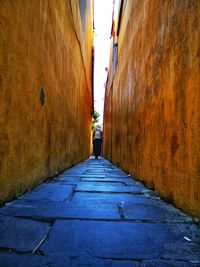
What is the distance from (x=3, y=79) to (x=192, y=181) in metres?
1.62

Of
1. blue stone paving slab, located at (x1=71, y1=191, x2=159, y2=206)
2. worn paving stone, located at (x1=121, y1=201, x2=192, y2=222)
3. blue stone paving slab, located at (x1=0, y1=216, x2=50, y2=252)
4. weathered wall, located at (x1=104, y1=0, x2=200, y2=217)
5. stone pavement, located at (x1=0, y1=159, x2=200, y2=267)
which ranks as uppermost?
weathered wall, located at (x1=104, y1=0, x2=200, y2=217)

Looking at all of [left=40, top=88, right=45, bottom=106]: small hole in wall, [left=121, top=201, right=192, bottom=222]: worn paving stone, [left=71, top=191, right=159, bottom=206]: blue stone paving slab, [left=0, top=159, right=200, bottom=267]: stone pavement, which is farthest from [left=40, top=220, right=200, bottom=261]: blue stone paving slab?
[left=40, top=88, right=45, bottom=106]: small hole in wall

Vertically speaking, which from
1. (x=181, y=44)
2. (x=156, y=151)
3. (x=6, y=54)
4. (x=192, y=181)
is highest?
(x=181, y=44)

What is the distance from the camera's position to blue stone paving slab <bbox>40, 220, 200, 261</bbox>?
1.12 metres

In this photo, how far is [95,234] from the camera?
135cm

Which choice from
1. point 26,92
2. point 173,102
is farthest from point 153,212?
point 26,92

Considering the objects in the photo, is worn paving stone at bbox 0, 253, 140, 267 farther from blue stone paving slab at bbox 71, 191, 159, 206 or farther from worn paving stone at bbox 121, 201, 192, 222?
blue stone paving slab at bbox 71, 191, 159, 206

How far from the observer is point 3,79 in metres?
1.83

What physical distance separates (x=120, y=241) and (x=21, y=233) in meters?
0.56

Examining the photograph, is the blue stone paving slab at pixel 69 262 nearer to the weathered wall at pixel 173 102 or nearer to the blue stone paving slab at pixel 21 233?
the blue stone paving slab at pixel 21 233

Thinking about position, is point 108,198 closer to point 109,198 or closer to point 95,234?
point 109,198

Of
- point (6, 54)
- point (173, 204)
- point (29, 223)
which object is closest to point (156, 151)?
point (173, 204)

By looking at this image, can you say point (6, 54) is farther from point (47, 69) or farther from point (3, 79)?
point (47, 69)

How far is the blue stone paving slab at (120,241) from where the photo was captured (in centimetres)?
112
